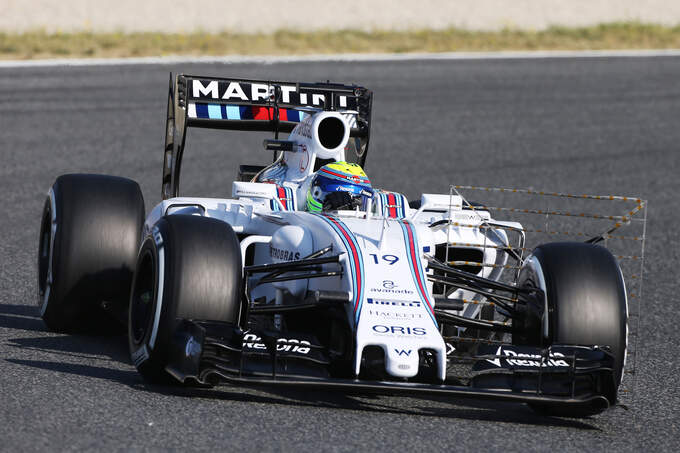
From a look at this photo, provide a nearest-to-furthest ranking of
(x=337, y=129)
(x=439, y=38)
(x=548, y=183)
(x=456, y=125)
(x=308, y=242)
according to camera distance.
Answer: (x=308, y=242), (x=337, y=129), (x=548, y=183), (x=456, y=125), (x=439, y=38)

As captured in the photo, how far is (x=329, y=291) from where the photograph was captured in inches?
241

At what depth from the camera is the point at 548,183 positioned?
1590 centimetres

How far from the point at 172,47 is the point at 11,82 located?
4644mm

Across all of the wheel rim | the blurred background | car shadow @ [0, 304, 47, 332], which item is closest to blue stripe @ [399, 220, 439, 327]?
the wheel rim

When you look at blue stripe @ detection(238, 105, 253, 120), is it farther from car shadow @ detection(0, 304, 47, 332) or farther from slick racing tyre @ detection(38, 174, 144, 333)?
car shadow @ detection(0, 304, 47, 332)

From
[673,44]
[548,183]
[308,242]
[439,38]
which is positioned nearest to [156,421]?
[308,242]

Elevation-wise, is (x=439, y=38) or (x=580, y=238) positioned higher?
(x=439, y=38)

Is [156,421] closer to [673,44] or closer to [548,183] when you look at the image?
[548,183]

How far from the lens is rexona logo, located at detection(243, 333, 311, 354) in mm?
5781

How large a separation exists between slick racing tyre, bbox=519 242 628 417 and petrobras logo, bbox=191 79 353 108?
3.64 metres

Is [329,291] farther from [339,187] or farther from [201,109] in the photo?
[201,109]

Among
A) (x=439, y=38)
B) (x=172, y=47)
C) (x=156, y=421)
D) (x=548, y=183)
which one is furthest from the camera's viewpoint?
(x=439, y=38)

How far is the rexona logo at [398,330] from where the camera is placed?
5.88m

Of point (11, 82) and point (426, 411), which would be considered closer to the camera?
point (426, 411)
